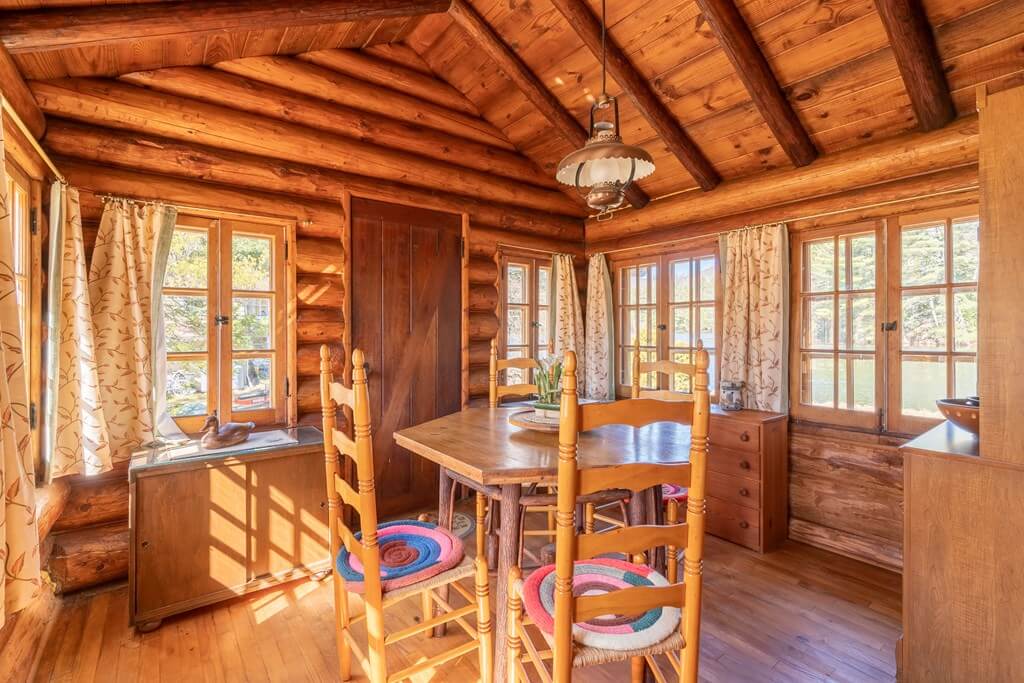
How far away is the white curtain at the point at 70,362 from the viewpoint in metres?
2.25

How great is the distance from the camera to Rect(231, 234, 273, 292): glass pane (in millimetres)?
3059

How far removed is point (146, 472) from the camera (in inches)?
90.6

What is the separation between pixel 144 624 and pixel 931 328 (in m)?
4.45

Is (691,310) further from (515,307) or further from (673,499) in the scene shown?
(673,499)

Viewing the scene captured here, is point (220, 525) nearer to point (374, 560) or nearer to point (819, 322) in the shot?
point (374, 560)

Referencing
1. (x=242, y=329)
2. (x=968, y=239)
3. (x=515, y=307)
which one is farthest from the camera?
(x=515, y=307)

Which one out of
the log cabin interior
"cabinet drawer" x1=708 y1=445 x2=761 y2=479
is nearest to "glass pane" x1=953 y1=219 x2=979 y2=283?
the log cabin interior

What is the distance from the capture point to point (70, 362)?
2.32m

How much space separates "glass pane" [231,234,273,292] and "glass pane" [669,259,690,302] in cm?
312

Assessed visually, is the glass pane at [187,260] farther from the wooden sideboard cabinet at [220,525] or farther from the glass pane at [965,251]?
the glass pane at [965,251]

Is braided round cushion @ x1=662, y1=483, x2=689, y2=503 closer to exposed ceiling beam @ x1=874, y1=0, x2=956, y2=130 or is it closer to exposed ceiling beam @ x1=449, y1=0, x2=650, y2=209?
exposed ceiling beam @ x1=874, y1=0, x2=956, y2=130

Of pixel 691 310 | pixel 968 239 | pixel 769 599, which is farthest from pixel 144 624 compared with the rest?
pixel 968 239

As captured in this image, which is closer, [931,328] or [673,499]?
[673,499]

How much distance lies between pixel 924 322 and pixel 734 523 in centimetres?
167
